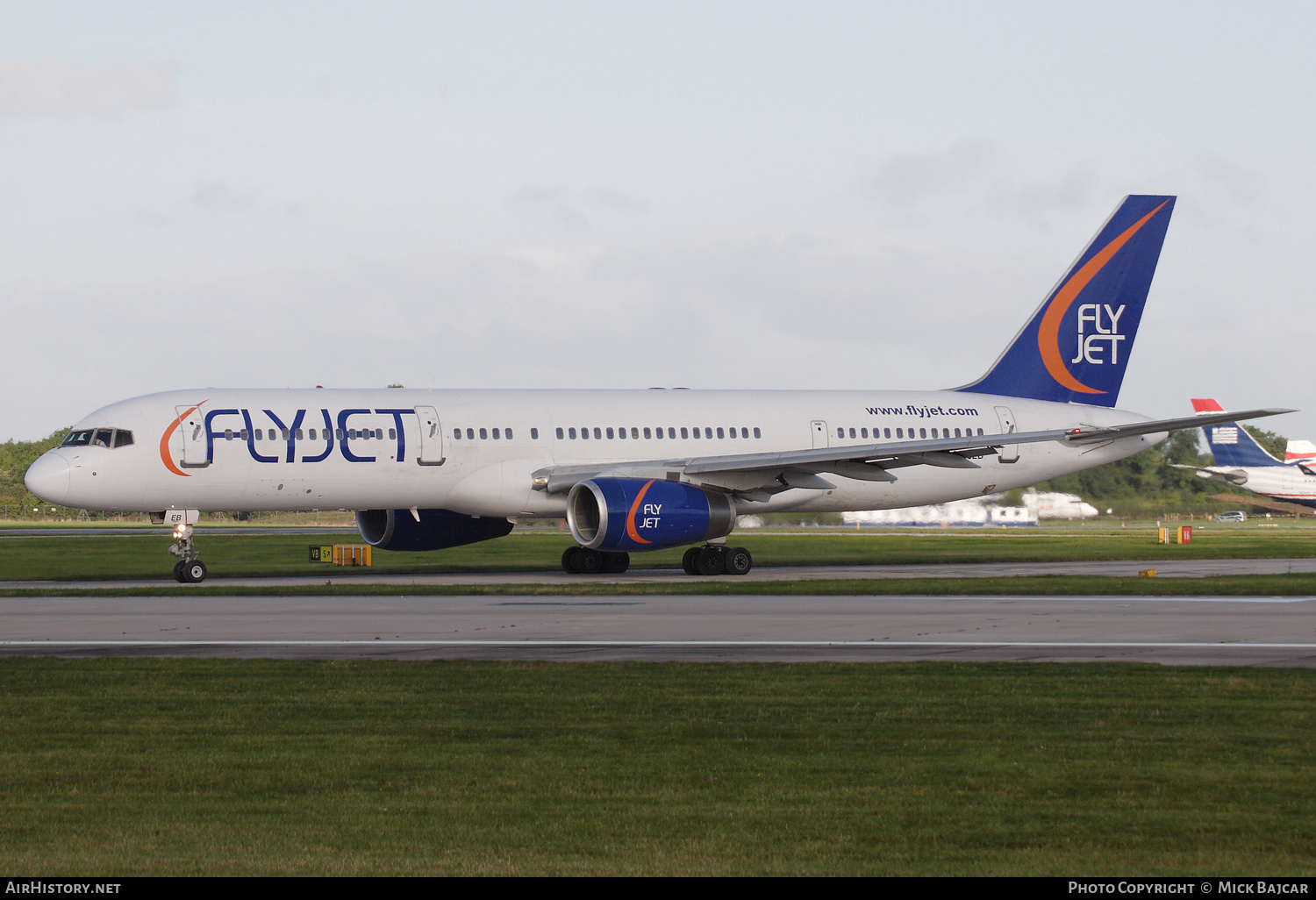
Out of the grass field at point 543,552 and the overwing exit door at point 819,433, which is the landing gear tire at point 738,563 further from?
the overwing exit door at point 819,433

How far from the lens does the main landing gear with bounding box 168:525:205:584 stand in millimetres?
28984

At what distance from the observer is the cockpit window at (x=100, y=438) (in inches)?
1160

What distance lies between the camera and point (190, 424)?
29844mm

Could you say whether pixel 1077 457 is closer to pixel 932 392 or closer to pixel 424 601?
pixel 932 392

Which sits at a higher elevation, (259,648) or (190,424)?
(190,424)

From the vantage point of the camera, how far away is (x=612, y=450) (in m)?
33.3

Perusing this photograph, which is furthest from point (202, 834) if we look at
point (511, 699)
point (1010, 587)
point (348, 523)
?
point (348, 523)

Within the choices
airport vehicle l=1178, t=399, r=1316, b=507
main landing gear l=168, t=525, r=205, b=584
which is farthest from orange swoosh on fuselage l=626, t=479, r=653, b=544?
airport vehicle l=1178, t=399, r=1316, b=507

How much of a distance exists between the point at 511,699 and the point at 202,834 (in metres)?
4.84

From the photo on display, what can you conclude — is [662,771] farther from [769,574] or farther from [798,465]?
[769,574]

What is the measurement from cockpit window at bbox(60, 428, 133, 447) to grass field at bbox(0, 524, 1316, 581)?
3.58 metres

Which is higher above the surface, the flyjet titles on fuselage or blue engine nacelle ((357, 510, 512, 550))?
the flyjet titles on fuselage

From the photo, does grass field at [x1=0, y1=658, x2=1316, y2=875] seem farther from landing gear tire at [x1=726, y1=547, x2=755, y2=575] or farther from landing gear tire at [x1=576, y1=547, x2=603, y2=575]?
landing gear tire at [x1=576, y1=547, x2=603, y2=575]

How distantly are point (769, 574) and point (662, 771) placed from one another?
2269cm
